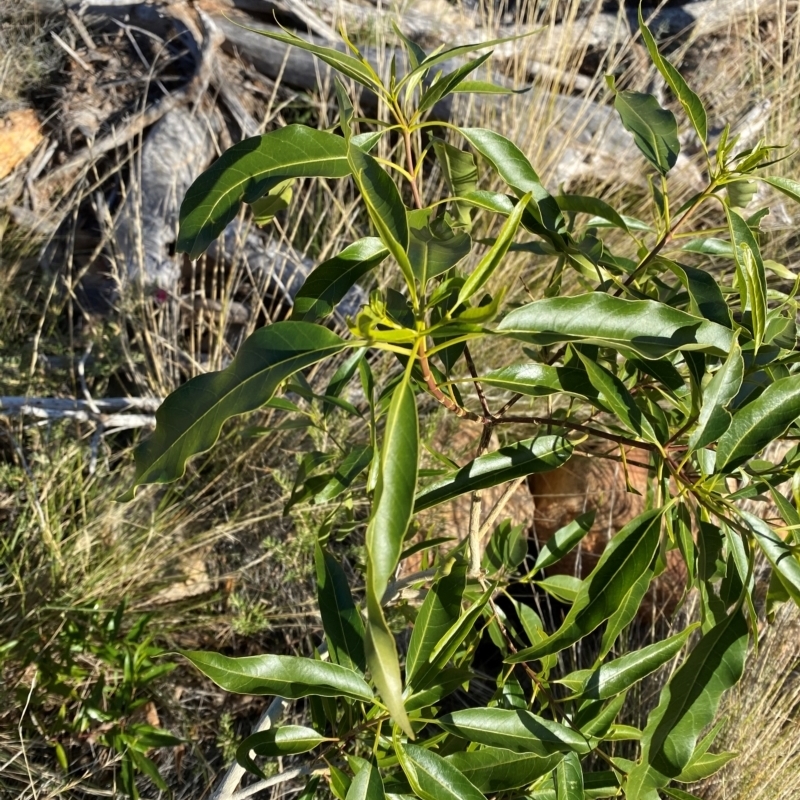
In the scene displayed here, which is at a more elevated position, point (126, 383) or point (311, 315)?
point (311, 315)

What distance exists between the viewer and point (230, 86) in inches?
93.4

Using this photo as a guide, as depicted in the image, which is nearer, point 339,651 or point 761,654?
point 339,651

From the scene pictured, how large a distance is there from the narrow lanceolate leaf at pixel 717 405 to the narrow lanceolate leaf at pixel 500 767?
0.96 ft

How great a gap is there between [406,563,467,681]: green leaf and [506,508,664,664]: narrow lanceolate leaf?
4.4 inches

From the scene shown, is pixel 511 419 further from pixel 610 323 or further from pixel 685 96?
pixel 685 96

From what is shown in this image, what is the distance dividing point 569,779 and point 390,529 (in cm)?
40

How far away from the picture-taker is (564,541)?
0.88m

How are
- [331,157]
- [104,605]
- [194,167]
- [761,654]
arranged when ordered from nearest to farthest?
[331,157], [761,654], [104,605], [194,167]

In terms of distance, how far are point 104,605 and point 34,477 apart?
1.01 ft

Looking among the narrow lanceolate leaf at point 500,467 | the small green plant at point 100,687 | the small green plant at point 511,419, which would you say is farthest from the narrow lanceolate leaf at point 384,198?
the small green plant at point 100,687

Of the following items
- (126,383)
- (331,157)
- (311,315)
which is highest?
(331,157)

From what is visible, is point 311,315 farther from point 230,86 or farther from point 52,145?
point 52,145

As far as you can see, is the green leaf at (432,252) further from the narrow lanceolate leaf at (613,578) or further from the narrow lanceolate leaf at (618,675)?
the narrow lanceolate leaf at (618,675)

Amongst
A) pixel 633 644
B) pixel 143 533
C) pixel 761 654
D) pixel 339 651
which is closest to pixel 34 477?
pixel 143 533
